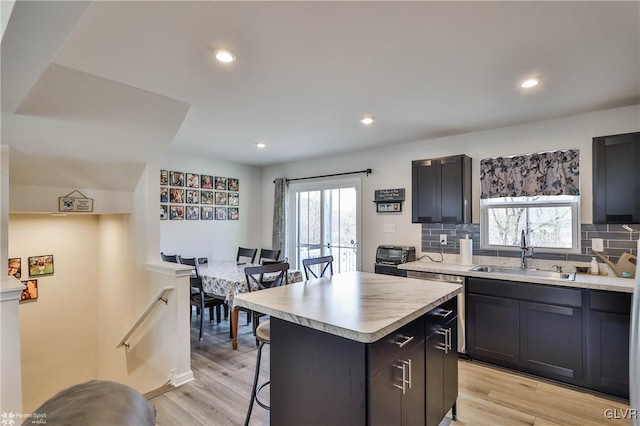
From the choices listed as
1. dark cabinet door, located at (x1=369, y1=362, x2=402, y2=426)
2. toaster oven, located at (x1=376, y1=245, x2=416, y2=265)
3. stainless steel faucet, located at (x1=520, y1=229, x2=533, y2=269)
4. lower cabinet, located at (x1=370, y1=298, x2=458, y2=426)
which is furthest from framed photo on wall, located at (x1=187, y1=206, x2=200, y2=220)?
stainless steel faucet, located at (x1=520, y1=229, x2=533, y2=269)

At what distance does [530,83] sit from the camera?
2.45m

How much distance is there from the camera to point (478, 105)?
2928 mm

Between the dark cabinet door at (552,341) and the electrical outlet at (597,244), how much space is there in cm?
77

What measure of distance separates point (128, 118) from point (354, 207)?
3213 mm

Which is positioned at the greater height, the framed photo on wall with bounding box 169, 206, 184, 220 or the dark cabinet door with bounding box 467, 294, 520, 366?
the framed photo on wall with bounding box 169, 206, 184, 220

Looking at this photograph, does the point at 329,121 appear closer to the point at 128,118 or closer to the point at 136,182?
the point at 128,118

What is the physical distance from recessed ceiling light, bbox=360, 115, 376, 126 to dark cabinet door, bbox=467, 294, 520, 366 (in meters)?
2.09

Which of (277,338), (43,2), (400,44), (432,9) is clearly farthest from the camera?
(400,44)

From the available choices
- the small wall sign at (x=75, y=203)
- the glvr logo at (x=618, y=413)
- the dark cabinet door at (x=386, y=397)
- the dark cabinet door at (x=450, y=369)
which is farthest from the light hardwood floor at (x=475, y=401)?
the small wall sign at (x=75, y=203)

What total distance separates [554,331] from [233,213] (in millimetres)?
4926

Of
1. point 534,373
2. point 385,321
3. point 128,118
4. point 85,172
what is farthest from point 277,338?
point 85,172

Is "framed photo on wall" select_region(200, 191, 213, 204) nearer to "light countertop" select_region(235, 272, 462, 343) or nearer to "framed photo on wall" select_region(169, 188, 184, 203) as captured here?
"framed photo on wall" select_region(169, 188, 184, 203)

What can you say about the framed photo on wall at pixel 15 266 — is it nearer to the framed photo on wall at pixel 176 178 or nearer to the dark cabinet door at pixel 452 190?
the framed photo on wall at pixel 176 178

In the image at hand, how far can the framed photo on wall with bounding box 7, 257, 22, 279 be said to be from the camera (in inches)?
152
